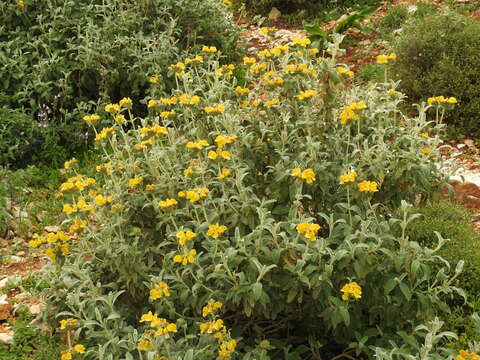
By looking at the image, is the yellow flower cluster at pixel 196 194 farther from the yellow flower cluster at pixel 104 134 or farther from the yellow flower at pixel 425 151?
the yellow flower at pixel 425 151

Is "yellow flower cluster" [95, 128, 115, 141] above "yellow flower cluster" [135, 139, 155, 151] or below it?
above

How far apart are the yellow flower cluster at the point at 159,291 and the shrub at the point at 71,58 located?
276 cm

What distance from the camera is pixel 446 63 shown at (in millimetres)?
5164

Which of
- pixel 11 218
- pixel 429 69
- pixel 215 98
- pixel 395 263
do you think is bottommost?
pixel 11 218

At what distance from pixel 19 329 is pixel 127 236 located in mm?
887

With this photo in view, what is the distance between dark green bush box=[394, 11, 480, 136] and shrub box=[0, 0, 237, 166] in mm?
1984

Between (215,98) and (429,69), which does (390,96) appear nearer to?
(215,98)

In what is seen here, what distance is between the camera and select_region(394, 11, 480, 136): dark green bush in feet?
16.7

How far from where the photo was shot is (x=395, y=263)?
267 centimetres

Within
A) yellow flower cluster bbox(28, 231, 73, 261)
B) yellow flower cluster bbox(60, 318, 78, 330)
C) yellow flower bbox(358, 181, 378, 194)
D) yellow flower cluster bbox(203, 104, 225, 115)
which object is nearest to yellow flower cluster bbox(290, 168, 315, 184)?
yellow flower bbox(358, 181, 378, 194)

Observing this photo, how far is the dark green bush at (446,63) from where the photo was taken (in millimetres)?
5098

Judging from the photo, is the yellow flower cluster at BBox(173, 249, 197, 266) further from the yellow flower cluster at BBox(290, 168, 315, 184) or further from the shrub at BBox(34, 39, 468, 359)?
the yellow flower cluster at BBox(290, 168, 315, 184)

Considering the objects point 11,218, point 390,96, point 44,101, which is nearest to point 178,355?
point 390,96

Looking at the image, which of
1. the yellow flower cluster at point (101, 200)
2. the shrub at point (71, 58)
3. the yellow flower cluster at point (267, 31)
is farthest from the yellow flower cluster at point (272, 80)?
→ the shrub at point (71, 58)
